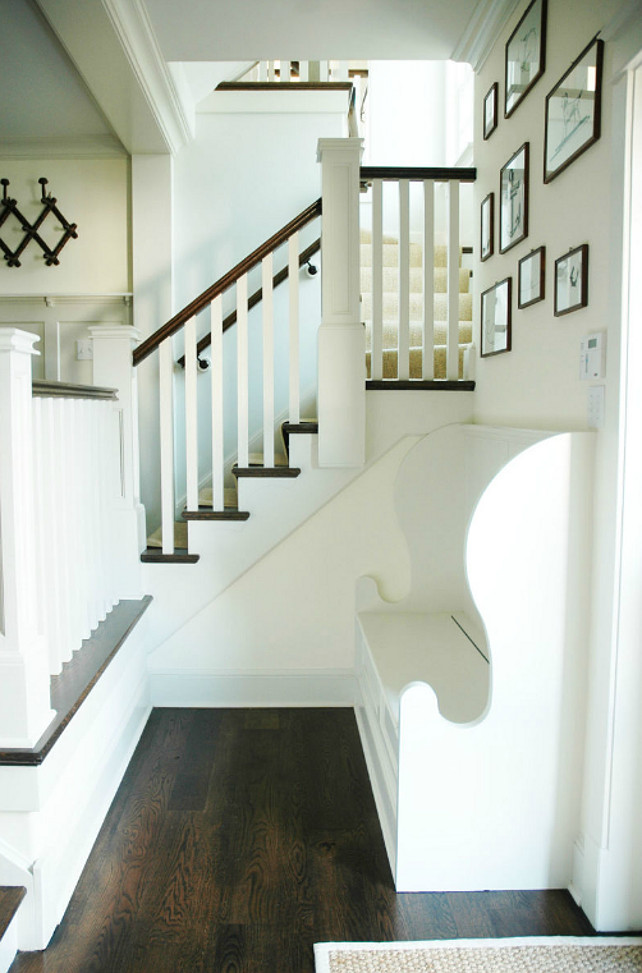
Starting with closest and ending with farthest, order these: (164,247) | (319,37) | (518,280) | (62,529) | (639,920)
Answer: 1. (639,920)
2. (62,529)
3. (518,280)
4. (319,37)
5. (164,247)

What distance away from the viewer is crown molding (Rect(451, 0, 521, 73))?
2.60 m

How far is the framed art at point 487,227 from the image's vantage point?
111 inches

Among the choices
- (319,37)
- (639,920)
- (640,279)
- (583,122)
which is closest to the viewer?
(640,279)

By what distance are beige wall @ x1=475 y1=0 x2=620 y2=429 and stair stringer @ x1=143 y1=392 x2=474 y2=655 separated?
28cm

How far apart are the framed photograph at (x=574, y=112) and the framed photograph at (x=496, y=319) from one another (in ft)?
1.63

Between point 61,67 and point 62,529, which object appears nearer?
point 62,529

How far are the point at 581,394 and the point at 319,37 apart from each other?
6.67ft

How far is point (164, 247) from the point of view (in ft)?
13.5

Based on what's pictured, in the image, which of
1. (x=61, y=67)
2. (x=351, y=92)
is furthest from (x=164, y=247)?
(x=351, y=92)

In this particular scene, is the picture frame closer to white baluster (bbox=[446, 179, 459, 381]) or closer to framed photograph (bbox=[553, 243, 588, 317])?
white baluster (bbox=[446, 179, 459, 381])

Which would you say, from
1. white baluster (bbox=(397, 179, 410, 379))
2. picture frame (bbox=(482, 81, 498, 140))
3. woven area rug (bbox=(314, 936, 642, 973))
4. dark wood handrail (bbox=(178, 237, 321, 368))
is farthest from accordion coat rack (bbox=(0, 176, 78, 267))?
woven area rug (bbox=(314, 936, 642, 973))

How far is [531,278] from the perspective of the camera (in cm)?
235

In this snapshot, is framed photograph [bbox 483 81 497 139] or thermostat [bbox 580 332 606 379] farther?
framed photograph [bbox 483 81 497 139]

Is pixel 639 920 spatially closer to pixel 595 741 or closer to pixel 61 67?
pixel 595 741
